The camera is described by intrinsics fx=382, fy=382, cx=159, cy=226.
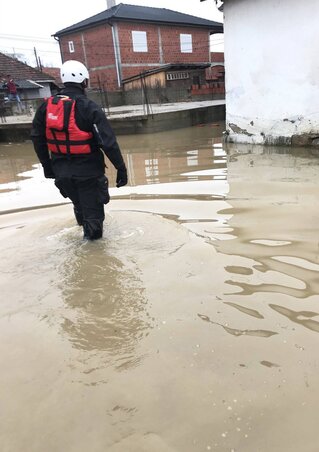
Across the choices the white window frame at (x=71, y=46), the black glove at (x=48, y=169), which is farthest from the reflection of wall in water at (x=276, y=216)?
the white window frame at (x=71, y=46)

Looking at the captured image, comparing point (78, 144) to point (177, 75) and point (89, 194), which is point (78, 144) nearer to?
point (89, 194)

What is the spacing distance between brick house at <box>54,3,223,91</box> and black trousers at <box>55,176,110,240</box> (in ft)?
87.2

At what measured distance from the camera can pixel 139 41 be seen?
30281 mm

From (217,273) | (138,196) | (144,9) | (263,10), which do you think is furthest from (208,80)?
(217,273)

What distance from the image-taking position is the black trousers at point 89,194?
3.72m

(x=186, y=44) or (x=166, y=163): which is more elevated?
(x=186, y=44)

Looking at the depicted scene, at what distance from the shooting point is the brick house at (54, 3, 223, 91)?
29359 millimetres

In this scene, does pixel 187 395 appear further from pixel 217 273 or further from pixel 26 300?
pixel 26 300

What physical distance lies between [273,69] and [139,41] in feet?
82.7

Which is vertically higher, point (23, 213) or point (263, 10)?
point (263, 10)

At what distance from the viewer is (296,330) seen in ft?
7.57

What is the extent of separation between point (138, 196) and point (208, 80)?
27836mm

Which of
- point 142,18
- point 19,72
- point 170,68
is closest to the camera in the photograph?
point 170,68

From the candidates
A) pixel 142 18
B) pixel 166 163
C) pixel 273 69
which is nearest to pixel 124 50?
pixel 142 18
